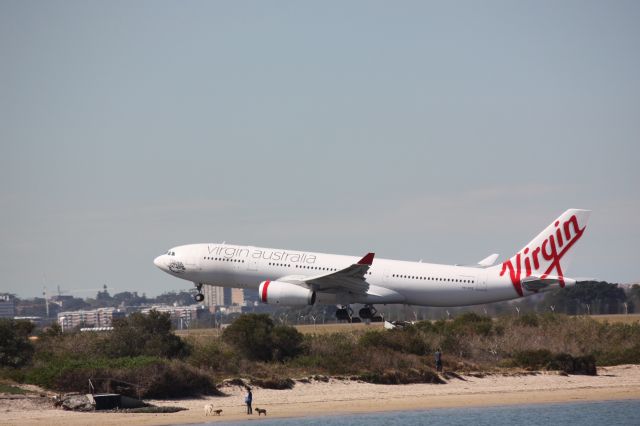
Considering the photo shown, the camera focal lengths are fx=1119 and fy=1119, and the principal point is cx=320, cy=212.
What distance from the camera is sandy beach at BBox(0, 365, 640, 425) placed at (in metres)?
45.0

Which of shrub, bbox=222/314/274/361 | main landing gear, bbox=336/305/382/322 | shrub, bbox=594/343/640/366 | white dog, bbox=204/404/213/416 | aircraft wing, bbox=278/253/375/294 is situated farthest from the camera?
main landing gear, bbox=336/305/382/322

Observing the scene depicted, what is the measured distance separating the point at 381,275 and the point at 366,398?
51.3 ft

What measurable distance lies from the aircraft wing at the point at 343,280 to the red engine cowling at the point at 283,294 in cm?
94

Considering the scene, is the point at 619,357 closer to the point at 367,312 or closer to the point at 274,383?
the point at 367,312

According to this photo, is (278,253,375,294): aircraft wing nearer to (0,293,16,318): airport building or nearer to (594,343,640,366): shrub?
(594,343,640,366): shrub

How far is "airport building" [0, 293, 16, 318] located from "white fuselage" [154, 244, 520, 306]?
111554 mm

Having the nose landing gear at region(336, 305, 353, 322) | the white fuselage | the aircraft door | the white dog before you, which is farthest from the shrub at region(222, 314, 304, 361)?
the aircraft door

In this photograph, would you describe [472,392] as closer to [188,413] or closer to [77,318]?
A: [188,413]

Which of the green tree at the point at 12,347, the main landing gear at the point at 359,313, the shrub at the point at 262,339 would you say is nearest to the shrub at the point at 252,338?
the shrub at the point at 262,339

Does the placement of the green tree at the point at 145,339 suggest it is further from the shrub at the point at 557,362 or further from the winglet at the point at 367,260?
the shrub at the point at 557,362

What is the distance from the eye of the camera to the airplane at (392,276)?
66250 millimetres

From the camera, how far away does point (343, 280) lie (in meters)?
66.1

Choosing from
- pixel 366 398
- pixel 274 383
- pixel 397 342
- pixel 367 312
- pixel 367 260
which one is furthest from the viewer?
pixel 367 312

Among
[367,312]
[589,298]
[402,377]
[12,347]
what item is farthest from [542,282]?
[12,347]
